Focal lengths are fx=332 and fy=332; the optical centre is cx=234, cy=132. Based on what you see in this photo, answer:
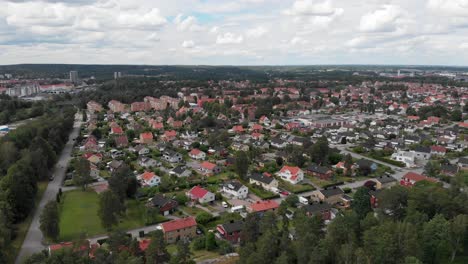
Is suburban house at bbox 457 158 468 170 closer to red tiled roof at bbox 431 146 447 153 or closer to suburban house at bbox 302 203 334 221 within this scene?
red tiled roof at bbox 431 146 447 153

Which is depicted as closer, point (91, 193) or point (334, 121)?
point (91, 193)

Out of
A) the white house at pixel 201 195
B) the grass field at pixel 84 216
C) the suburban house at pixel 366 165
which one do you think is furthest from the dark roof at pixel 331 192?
the grass field at pixel 84 216

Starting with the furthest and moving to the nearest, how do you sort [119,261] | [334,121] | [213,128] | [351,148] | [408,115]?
[408,115] < [334,121] < [213,128] < [351,148] < [119,261]

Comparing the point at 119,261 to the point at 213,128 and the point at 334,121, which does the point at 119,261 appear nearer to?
the point at 213,128

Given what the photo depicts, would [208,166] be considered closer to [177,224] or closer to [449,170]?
[177,224]

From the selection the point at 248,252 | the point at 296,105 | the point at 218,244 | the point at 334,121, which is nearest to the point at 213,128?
the point at 334,121

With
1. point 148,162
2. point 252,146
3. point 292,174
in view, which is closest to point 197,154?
point 148,162
